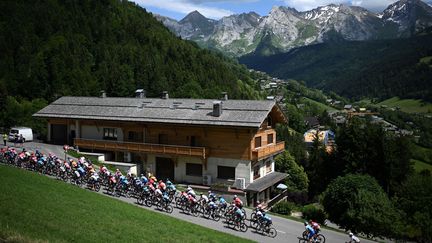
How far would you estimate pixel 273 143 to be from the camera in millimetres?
48875

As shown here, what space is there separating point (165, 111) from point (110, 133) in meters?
7.59

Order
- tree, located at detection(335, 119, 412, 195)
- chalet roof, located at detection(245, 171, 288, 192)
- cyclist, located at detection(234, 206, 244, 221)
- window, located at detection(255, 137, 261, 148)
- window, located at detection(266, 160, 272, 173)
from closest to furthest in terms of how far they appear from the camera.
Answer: cyclist, located at detection(234, 206, 244, 221) < chalet roof, located at detection(245, 171, 288, 192) < window, located at detection(255, 137, 261, 148) < window, located at detection(266, 160, 272, 173) < tree, located at detection(335, 119, 412, 195)

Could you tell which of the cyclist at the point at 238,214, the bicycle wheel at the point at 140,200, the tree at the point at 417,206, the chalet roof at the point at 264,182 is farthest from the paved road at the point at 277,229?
the chalet roof at the point at 264,182

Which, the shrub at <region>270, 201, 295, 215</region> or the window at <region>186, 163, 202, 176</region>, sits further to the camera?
the window at <region>186, 163, 202, 176</region>

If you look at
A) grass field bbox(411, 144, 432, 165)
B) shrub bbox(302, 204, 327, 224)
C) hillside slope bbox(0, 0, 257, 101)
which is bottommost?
grass field bbox(411, 144, 432, 165)

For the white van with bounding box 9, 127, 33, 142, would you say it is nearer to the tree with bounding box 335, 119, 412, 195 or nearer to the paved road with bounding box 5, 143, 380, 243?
the paved road with bounding box 5, 143, 380, 243

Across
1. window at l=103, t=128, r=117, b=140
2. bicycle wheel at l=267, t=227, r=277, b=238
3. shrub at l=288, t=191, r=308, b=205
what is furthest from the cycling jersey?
shrub at l=288, t=191, r=308, b=205

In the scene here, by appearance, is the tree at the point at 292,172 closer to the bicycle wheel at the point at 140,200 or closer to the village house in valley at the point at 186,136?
the village house in valley at the point at 186,136

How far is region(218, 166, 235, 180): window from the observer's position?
1697 inches

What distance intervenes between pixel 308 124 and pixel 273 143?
128 metres

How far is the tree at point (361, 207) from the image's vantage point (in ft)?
112

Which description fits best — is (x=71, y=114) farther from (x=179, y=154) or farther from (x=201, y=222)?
(x=201, y=222)

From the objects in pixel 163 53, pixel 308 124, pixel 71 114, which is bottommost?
pixel 308 124

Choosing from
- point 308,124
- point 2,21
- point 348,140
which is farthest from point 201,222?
point 308,124
